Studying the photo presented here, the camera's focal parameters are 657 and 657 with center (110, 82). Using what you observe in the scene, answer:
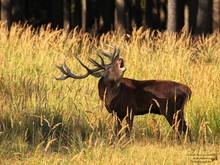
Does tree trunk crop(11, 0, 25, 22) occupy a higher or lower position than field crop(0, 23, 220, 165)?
higher

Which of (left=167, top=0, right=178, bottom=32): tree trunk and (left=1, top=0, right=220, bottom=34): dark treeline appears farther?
(left=1, top=0, right=220, bottom=34): dark treeline

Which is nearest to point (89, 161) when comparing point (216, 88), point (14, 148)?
point (14, 148)

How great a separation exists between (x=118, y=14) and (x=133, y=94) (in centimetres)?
1472

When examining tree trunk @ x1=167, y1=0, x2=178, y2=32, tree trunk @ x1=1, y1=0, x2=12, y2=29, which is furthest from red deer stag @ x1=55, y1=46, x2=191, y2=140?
tree trunk @ x1=1, y1=0, x2=12, y2=29

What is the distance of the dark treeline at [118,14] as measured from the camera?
20406 mm

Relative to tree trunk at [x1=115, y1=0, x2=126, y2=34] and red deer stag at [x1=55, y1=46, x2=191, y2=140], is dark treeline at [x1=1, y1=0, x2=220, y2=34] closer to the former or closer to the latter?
tree trunk at [x1=115, y1=0, x2=126, y2=34]

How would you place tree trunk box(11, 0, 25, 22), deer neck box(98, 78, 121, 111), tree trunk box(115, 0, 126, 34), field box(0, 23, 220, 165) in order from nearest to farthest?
1. field box(0, 23, 220, 165)
2. deer neck box(98, 78, 121, 111)
3. tree trunk box(115, 0, 126, 34)
4. tree trunk box(11, 0, 25, 22)

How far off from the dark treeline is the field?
1.90 m

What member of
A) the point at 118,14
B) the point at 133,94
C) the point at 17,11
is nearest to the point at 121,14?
the point at 118,14

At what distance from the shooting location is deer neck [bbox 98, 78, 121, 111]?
808 centimetres

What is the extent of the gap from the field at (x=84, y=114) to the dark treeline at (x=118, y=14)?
1900mm

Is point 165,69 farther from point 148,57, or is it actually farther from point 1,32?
point 1,32

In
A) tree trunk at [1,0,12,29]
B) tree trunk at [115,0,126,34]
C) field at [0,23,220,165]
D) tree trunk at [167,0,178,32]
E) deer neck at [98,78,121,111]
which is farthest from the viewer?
tree trunk at [115,0,126,34]

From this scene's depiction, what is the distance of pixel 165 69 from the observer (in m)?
11.4
